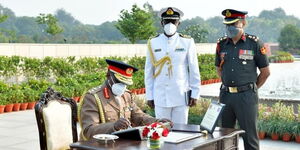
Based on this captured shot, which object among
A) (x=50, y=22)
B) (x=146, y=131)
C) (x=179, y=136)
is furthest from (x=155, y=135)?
(x=50, y=22)

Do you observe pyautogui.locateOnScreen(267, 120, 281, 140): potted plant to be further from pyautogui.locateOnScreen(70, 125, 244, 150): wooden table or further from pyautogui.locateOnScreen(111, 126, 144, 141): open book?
pyautogui.locateOnScreen(111, 126, 144, 141): open book

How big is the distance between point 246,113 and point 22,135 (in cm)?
411

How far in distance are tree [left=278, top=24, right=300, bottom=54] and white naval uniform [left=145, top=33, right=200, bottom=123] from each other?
5713cm

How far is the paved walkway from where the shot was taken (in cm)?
628

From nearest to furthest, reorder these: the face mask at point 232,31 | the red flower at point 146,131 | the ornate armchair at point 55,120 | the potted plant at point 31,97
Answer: the red flower at point 146,131 → the ornate armchair at point 55,120 → the face mask at point 232,31 → the potted plant at point 31,97

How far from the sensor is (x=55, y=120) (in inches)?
141

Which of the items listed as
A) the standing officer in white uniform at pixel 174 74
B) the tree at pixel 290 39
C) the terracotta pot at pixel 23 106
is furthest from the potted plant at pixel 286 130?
the tree at pixel 290 39

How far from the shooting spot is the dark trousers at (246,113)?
171 inches

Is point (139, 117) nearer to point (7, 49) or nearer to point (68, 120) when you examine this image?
point (68, 120)

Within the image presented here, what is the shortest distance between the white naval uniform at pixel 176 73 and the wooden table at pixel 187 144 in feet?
3.65

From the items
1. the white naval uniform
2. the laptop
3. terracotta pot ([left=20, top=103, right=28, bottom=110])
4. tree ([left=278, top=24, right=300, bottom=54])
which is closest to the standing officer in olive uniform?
the white naval uniform

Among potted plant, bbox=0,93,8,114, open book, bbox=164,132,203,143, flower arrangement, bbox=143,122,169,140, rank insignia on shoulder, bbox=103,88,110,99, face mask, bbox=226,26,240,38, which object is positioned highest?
face mask, bbox=226,26,240,38

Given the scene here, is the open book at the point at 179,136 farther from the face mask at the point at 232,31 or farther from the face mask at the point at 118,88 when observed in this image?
the face mask at the point at 232,31

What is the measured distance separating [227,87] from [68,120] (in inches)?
62.7
